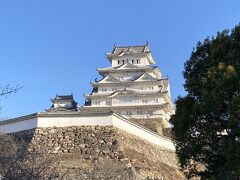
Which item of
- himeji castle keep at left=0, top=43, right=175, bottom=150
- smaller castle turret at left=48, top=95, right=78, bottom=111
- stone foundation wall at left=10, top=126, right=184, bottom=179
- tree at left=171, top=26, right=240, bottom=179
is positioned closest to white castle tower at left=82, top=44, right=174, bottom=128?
himeji castle keep at left=0, top=43, right=175, bottom=150

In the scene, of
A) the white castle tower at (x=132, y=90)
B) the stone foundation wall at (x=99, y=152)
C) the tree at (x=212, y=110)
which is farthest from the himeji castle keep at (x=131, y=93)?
the tree at (x=212, y=110)

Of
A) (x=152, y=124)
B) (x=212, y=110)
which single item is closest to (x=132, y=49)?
(x=152, y=124)

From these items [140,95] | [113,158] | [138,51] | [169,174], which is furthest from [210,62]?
[138,51]

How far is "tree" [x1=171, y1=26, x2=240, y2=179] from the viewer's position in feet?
34.8

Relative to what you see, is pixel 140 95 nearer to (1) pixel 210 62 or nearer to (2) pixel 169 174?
(2) pixel 169 174

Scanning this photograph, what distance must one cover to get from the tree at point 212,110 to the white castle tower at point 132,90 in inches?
799

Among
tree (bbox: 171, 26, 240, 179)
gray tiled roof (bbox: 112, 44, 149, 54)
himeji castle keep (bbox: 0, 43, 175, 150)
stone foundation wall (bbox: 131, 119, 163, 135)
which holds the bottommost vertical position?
tree (bbox: 171, 26, 240, 179)

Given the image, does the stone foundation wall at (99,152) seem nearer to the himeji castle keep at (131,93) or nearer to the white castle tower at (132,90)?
the himeji castle keep at (131,93)

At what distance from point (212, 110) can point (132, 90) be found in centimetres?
2362

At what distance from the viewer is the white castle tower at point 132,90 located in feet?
111

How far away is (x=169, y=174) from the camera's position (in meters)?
21.3

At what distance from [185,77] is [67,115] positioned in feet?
34.3

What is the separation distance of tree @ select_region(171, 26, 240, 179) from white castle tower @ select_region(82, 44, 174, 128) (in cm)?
2028

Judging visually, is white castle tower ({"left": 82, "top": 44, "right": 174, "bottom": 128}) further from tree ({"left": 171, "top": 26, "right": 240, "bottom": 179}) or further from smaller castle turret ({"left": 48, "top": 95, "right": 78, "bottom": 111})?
tree ({"left": 171, "top": 26, "right": 240, "bottom": 179})
